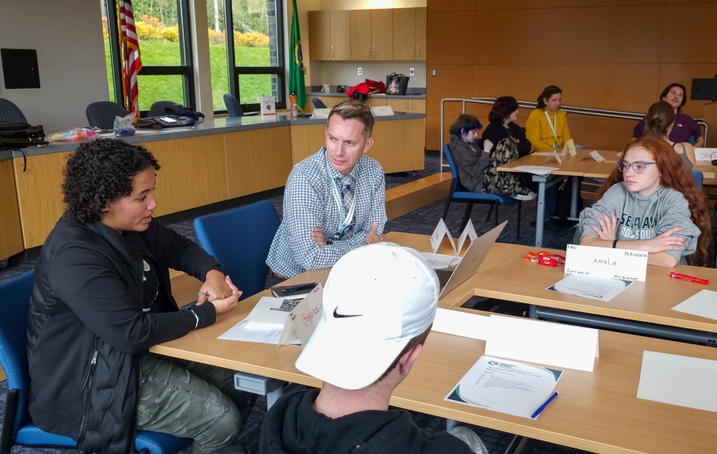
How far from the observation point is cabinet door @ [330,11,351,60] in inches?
430

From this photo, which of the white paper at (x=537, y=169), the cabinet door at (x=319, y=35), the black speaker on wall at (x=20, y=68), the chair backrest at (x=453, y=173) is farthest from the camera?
the cabinet door at (x=319, y=35)

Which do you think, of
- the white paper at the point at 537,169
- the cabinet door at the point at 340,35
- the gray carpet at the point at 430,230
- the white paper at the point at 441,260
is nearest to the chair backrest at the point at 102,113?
the gray carpet at the point at 430,230

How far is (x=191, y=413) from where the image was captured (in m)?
1.75

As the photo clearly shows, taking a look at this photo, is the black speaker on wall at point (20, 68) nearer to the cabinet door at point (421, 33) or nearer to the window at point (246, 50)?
the window at point (246, 50)

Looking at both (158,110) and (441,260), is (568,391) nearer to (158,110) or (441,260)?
(441,260)

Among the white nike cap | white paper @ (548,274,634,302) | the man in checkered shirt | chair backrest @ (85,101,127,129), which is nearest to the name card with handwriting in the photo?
white paper @ (548,274,634,302)

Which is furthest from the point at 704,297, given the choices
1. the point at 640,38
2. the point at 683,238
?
the point at 640,38

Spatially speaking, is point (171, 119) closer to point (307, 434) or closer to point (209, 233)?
point (209, 233)

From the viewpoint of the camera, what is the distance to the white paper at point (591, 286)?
6.86 feet

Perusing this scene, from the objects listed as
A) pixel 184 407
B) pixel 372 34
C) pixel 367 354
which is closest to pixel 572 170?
pixel 184 407

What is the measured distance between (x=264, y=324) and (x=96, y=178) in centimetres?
60

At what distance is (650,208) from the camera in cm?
266

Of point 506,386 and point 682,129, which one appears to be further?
point 682,129

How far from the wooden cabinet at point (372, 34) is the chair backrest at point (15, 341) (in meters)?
9.49
